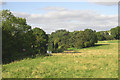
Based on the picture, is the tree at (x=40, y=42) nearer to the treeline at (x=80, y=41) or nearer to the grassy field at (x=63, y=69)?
the grassy field at (x=63, y=69)

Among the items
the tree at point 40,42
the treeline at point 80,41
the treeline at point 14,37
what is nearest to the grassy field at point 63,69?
the treeline at point 14,37

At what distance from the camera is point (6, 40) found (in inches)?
1241

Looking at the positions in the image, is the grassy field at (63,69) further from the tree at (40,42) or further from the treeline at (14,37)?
the tree at (40,42)

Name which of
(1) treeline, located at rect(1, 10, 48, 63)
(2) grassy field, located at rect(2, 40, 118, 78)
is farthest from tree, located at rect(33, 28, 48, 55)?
(2) grassy field, located at rect(2, 40, 118, 78)

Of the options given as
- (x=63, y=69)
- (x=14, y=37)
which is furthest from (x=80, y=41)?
(x=63, y=69)

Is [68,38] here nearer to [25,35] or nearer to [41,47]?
[41,47]

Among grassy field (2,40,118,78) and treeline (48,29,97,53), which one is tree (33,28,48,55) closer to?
A: grassy field (2,40,118,78)

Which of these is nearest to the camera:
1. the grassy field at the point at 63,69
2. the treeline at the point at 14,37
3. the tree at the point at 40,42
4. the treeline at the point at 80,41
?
the grassy field at the point at 63,69

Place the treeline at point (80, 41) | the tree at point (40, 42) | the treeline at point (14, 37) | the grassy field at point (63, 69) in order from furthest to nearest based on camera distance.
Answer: the treeline at point (80, 41) < the tree at point (40, 42) < the treeline at point (14, 37) < the grassy field at point (63, 69)

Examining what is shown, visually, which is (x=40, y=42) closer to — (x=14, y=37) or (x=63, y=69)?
(x=14, y=37)

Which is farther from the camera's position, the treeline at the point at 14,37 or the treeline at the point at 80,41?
the treeline at the point at 80,41

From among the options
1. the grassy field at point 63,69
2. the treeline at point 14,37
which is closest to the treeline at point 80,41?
the treeline at point 14,37

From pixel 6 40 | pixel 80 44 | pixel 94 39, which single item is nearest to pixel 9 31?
pixel 6 40

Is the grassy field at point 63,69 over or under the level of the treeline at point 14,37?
under
